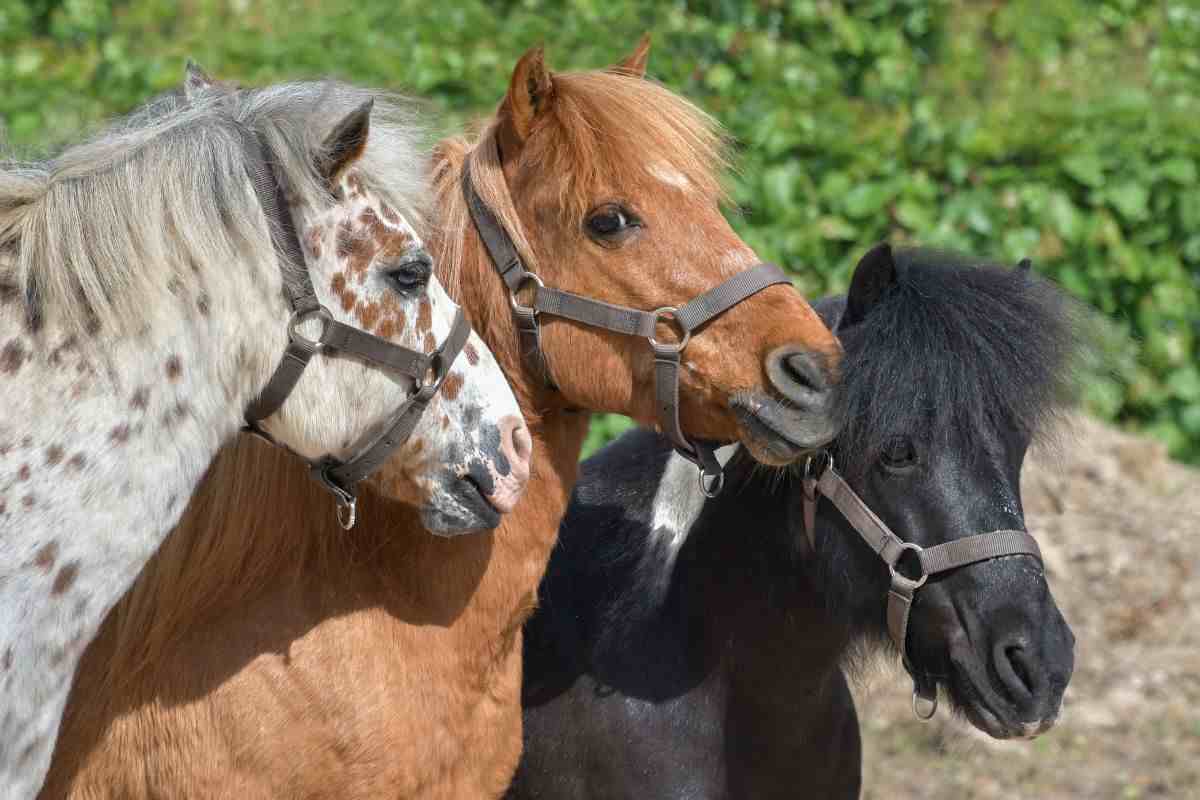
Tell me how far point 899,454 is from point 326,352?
119cm

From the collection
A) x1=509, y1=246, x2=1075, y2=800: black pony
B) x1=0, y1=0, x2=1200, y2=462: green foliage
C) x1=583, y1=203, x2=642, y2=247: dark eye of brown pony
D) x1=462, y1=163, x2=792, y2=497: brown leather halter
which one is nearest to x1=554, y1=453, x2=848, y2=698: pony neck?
x1=509, y1=246, x2=1075, y2=800: black pony

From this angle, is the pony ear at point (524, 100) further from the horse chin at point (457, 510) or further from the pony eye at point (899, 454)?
the pony eye at point (899, 454)

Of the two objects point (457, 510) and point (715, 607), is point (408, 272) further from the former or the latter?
point (715, 607)

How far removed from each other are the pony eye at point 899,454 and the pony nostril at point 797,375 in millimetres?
201

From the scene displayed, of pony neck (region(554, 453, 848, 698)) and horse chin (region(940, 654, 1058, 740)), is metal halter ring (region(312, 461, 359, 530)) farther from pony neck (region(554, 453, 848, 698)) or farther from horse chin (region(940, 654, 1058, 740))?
horse chin (region(940, 654, 1058, 740))

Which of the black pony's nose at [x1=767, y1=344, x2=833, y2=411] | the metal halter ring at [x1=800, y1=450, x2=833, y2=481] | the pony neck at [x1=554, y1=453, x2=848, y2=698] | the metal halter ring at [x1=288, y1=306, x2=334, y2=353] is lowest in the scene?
the pony neck at [x1=554, y1=453, x2=848, y2=698]

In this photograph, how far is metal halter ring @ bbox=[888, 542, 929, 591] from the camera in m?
2.81

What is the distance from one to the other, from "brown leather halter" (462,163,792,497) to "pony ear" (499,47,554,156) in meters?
0.13

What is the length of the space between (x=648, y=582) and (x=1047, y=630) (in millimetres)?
952

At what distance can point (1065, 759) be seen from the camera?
5.11 meters

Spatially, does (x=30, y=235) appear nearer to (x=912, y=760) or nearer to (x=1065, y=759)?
(x=912, y=760)

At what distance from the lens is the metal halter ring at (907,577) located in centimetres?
281

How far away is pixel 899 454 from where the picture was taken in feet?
9.42

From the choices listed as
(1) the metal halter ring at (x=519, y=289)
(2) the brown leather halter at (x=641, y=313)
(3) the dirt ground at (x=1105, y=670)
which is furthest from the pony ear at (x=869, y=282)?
(3) the dirt ground at (x=1105, y=670)
